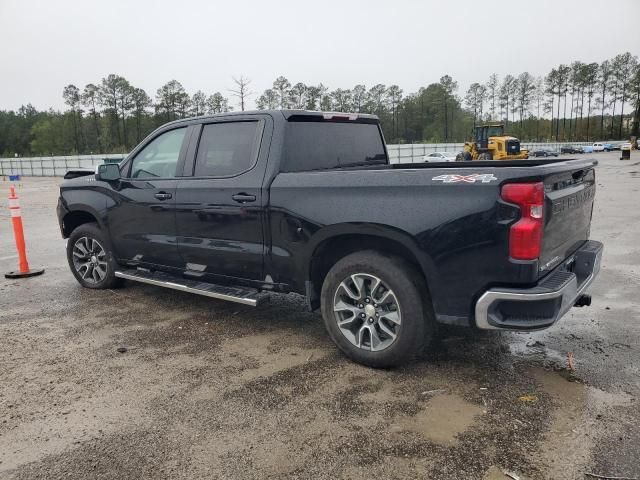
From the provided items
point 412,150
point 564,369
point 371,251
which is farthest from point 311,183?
point 412,150

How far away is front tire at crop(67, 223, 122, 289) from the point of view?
6.04 meters

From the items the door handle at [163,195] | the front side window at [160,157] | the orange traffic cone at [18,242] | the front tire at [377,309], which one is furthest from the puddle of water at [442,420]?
the orange traffic cone at [18,242]

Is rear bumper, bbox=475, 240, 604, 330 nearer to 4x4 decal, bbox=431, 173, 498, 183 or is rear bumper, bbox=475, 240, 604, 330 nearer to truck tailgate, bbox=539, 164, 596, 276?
truck tailgate, bbox=539, 164, 596, 276

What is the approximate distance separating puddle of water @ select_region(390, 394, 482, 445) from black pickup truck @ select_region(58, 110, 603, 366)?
49 centimetres

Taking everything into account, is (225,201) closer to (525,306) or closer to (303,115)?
(303,115)

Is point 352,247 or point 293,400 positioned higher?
point 352,247

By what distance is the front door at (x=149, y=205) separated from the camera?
5.16 meters

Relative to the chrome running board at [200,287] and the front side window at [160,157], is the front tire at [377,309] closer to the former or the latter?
the chrome running board at [200,287]

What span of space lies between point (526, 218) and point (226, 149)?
278 centimetres

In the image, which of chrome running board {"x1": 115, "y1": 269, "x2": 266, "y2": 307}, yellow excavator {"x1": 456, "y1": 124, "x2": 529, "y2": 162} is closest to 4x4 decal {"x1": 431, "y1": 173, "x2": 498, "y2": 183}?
chrome running board {"x1": 115, "y1": 269, "x2": 266, "y2": 307}

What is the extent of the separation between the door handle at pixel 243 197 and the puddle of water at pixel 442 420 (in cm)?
216

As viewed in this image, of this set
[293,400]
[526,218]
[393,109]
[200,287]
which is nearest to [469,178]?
[526,218]

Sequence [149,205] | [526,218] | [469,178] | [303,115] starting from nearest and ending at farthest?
1. [526,218]
2. [469,178]
3. [303,115]
4. [149,205]

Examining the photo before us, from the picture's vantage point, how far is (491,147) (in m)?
29.2
